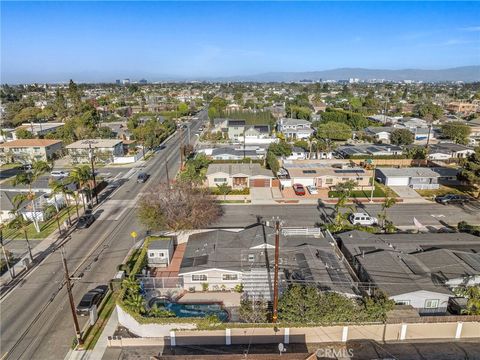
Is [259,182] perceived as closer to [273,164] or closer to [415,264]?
[273,164]

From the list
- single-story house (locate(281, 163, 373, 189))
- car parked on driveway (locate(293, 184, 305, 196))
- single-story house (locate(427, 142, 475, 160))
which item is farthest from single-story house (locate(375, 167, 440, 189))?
single-story house (locate(427, 142, 475, 160))

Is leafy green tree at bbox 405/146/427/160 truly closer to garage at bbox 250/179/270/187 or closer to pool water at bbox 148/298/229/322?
garage at bbox 250/179/270/187

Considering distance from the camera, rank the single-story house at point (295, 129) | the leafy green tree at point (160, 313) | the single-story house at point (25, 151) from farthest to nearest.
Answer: the single-story house at point (295, 129) < the single-story house at point (25, 151) < the leafy green tree at point (160, 313)

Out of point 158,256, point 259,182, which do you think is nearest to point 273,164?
point 259,182

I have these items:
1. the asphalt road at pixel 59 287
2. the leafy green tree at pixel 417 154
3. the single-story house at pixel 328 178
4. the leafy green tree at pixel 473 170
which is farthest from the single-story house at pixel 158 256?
the leafy green tree at pixel 417 154

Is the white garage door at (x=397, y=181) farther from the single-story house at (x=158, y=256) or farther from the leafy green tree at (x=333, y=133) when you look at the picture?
the single-story house at (x=158, y=256)

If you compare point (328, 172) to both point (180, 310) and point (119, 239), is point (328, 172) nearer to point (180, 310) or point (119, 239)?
point (119, 239)

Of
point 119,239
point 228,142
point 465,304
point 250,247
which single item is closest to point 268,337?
point 250,247
